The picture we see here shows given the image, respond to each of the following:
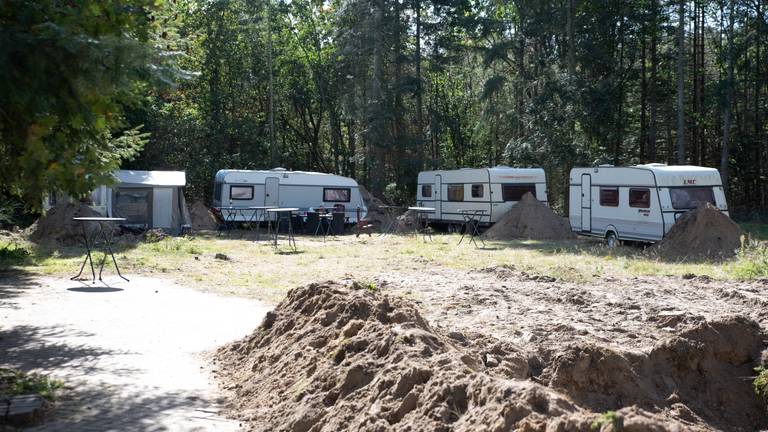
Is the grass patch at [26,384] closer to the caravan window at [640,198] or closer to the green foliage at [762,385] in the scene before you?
the green foliage at [762,385]

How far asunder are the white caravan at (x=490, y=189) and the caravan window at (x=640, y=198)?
21.7 ft

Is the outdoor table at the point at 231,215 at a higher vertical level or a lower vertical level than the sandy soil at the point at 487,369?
higher

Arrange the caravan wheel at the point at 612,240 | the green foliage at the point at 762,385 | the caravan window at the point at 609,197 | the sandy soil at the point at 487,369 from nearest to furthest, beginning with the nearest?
1. the sandy soil at the point at 487,369
2. the green foliage at the point at 762,385
3. the caravan wheel at the point at 612,240
4. the caravan window at the point at 609,197

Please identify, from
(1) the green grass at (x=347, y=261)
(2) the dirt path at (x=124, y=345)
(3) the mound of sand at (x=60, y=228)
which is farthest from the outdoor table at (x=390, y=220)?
(2) the dirt path at (x=124, y=345)

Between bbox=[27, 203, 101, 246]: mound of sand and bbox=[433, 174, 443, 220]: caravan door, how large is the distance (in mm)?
13068

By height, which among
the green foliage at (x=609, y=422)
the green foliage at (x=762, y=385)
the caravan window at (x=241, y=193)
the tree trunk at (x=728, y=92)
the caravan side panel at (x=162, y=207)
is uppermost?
the tree trunk at (x=728, y=92)

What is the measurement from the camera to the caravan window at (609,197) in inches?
806

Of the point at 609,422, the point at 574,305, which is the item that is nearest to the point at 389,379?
the point at 609,422

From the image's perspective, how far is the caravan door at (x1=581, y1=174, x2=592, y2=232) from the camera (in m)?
21.6

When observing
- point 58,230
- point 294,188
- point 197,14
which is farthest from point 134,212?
point 197,14

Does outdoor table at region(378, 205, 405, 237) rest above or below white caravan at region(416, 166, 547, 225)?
below

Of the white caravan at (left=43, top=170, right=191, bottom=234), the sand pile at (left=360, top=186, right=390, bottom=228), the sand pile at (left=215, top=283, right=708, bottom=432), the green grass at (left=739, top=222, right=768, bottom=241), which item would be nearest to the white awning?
the white caravan at (left=43, top=170, right=191, bottom=234)

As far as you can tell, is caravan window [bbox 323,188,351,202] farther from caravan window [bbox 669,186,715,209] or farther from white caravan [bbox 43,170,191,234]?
caravan window [bbox 669,186,715,209]

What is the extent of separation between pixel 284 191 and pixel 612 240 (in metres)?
13.4
